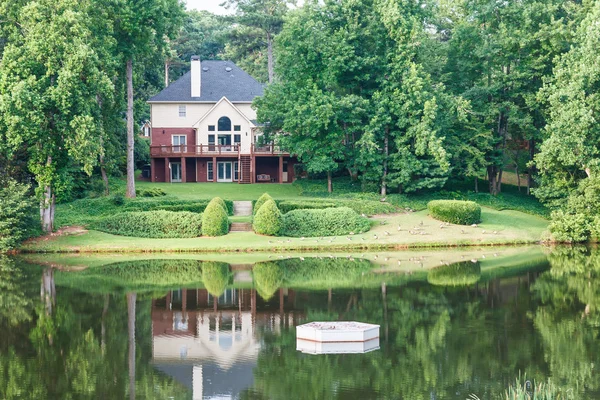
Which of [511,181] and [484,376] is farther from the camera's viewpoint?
[511,181]

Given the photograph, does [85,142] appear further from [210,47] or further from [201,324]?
[210,47]

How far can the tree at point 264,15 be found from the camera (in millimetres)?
74812

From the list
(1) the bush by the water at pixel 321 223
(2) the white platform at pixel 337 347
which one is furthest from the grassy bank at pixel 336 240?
(2) the white platform at pixel 337 347

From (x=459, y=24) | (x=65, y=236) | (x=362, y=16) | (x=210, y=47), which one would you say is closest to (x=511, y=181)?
(x=459, y=24)

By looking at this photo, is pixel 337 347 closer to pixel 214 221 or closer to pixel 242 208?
pixel 214 221

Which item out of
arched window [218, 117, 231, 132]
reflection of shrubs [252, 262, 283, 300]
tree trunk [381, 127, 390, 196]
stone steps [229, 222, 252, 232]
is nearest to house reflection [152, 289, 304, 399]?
reflection of shrubs [252, 262, 283, 300]

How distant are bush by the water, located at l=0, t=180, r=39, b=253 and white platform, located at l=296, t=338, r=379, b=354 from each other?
71.1ft

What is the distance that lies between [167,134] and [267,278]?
115 ft

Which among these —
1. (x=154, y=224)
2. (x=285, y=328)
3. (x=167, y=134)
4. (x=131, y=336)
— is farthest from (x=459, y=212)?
(x=167, y=134)

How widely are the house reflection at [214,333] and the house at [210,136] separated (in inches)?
1335

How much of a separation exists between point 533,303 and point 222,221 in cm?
1913

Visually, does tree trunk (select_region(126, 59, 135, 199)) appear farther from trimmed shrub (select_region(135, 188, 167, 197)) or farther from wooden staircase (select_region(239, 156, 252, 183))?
wooden staircase (select_region(239, 156, 252, 183))

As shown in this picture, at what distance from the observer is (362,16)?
5047 cm

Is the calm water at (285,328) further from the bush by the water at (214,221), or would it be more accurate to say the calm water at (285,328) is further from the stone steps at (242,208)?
the stone steps at (242,208)
